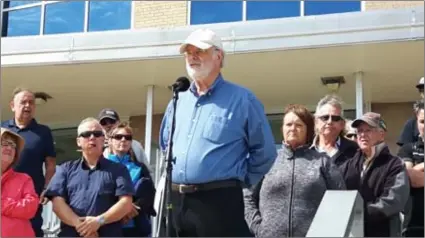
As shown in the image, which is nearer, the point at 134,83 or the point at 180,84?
the point at 180,84

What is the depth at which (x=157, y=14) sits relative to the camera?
45.9 feet

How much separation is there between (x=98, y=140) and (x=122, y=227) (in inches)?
28.7

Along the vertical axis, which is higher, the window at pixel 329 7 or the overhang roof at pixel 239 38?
the window at pixel 329 7

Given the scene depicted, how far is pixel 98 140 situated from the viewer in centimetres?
661

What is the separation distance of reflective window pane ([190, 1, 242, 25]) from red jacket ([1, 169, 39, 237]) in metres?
6.68

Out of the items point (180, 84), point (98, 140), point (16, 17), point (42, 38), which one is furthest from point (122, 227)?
point (16, 17)

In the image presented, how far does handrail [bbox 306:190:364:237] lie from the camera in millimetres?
3699

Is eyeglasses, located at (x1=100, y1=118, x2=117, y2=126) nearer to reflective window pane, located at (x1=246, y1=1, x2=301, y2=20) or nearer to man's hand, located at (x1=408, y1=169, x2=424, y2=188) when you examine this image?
man's hand, located at (x1=408, y1=169, x2=424, y2=188)

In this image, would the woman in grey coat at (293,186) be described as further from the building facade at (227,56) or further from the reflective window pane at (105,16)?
the reflective window pane at (105,16)

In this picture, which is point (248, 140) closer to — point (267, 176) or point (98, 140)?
point (267, 176)

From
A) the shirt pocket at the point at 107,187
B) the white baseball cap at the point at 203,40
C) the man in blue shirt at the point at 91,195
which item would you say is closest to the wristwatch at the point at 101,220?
the man in blue shirt at the point at 91,195

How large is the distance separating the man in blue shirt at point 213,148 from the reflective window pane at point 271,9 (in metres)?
7.07

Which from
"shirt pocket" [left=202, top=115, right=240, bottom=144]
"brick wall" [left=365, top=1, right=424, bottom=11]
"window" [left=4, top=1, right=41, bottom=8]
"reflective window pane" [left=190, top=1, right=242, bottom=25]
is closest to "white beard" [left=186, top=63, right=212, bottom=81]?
"shirt pocket" [left=202, top=115, right=240, bottom=144]

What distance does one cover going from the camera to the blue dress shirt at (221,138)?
5.26m
